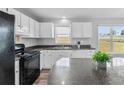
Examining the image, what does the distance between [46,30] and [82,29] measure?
1.49 meters

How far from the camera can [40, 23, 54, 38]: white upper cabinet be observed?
6.57m

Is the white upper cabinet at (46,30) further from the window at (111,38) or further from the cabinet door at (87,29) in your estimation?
the window at (111,38)

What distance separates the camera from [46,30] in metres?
6.58

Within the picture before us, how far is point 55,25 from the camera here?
704 centimetres

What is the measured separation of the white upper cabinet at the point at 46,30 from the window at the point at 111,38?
83.9 inches

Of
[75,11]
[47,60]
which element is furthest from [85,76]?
[47,60]

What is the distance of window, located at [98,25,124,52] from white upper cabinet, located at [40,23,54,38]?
6.99 feet

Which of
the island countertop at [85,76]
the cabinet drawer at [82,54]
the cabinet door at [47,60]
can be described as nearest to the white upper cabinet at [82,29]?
the cabinet drawer at [82,54]

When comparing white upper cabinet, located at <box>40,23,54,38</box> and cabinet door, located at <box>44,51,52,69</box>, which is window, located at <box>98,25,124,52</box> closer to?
white upper cabinet, located at <box>40,23,54,38</box>

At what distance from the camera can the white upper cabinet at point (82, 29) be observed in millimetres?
6602

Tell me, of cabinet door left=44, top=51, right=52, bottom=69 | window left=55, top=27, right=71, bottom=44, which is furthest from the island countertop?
window left=55, top=27, right=71, bottom=44
